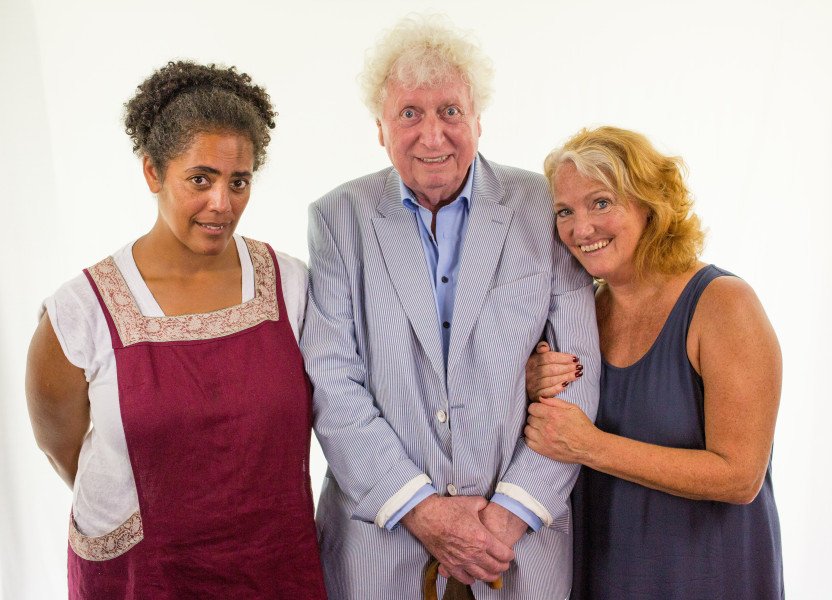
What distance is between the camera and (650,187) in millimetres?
1767

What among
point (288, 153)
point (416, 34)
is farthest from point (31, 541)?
point (416, 34)

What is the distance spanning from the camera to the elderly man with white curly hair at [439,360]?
1765 mm

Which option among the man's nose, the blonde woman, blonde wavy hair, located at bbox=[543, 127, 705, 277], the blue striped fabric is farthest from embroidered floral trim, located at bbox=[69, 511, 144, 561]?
blonde wavy hair, located at bbox=[543, 127, 705, 277]

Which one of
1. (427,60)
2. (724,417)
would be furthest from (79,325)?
(724,417)

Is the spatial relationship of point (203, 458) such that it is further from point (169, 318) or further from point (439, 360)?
point (439, 360)

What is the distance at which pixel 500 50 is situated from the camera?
9.59ft

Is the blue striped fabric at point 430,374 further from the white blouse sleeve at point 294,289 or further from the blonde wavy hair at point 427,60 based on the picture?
the blonde wavy hair at point 427,60

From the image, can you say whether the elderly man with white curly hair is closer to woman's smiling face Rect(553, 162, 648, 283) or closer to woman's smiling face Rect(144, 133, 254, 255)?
woman's smiling face Rect(553, 162, 648, 283)

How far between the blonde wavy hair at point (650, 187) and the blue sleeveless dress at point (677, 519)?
3.3 inches

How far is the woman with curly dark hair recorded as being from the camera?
1631 mm

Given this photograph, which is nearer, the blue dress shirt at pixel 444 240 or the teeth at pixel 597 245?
the teeth at pixel 597 245

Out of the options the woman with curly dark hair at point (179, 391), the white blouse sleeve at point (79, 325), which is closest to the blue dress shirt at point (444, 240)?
the woman with curly dark hair at point (179, 391)

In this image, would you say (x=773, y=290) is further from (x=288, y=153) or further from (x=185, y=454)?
(x=185, y=454)

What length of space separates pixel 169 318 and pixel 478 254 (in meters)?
0.77
